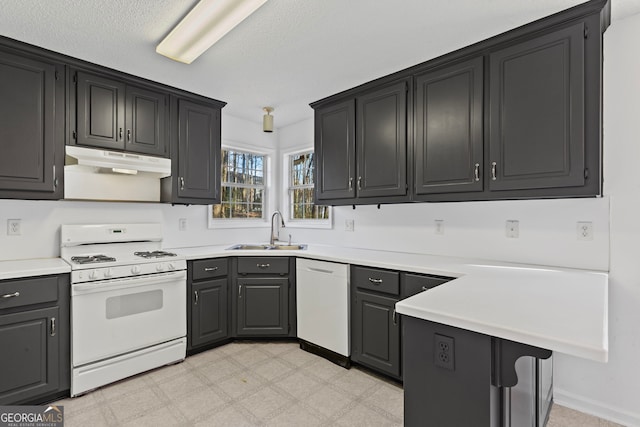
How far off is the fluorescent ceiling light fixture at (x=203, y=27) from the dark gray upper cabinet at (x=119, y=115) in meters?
0.75

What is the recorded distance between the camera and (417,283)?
2.29 m

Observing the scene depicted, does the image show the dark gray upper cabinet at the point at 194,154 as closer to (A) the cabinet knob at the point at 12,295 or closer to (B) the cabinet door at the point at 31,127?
(B) the cabinet door at the point at 31,127

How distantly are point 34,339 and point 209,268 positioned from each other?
1.26m

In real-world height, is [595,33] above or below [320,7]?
below

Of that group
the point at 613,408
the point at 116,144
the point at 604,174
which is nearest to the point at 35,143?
the point at 116,144

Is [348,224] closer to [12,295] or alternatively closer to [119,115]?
[119,115]

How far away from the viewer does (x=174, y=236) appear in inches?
135

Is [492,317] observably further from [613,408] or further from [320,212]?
[320,212]

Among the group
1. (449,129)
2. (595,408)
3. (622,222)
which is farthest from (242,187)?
(595,408)

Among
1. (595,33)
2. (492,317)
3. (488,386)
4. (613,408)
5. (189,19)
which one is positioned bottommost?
(613,408)

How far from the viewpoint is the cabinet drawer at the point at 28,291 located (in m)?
2.02

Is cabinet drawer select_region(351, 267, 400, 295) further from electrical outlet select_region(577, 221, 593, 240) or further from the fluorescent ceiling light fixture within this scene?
the fluorescent ceiling light fixture

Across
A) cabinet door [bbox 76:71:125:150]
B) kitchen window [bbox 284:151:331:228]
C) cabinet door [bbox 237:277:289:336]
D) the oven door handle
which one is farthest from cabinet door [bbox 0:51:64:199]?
kitchen window [bbox 284:151:331:228]

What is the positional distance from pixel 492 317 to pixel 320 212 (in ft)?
9.61
